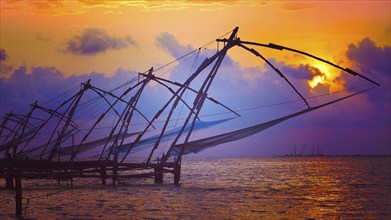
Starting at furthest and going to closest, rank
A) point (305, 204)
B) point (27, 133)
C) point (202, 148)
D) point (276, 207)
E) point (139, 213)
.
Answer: point (27, 133)
point (305, 204)
point (276, 207)
point (202, 148)
point (139, 213)

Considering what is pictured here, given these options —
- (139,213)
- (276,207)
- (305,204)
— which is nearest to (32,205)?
(139,213)

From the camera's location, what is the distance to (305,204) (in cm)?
2558

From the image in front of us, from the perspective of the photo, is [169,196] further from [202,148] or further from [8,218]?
[8,218]

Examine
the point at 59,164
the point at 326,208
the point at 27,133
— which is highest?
the point at 27,133

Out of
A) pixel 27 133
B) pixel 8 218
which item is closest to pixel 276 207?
pixel 8 218

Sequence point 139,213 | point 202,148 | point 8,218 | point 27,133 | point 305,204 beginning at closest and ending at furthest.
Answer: point 8,218 < point 139,213 < point 202,148 < point 305,204 < point 27,133

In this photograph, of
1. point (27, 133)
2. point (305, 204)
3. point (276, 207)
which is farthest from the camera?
point (27, 133)

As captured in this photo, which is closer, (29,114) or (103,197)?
(103,197)

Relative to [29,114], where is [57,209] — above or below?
below

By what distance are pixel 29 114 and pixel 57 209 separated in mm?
11218

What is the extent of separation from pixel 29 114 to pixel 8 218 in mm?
14370

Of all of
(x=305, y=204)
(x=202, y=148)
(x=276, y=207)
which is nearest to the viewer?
(x=202, y=148)

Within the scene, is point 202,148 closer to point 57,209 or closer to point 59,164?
point 57,209

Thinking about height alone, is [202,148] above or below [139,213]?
above
